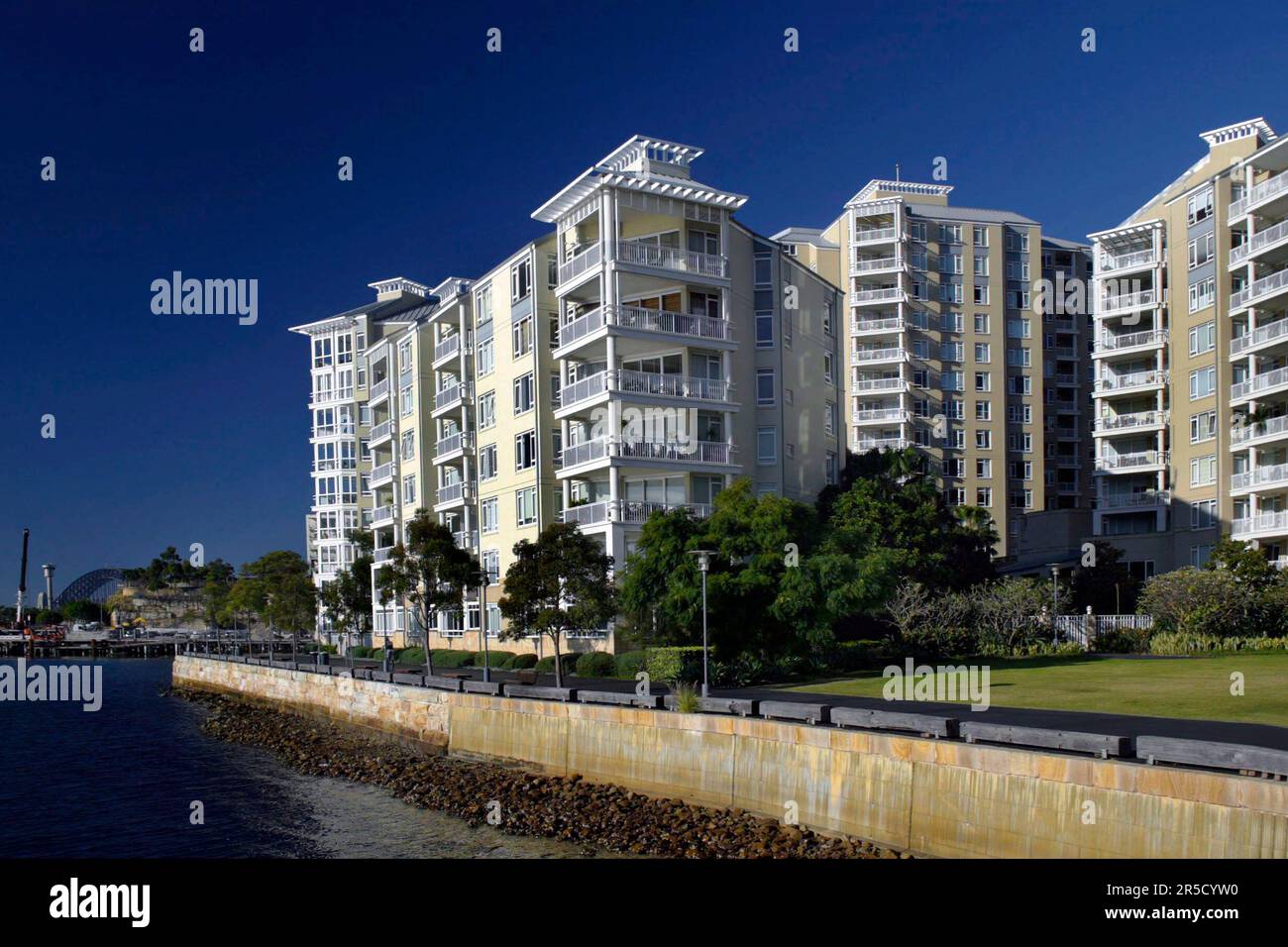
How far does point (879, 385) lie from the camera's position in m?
81.6

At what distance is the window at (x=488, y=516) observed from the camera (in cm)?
5534

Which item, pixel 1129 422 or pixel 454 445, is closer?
pixel 454 445

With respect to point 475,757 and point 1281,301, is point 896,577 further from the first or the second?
point 1281,301

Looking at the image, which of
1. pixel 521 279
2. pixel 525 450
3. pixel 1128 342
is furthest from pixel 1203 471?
pixel 521 279

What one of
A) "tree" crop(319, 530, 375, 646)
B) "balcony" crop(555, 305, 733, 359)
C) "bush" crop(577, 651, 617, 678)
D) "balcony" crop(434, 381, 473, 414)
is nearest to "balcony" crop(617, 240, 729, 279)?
"balcony" crop(555, 305, 733, 359)

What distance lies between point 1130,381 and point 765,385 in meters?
36.3

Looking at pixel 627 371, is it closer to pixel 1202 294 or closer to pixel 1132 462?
pixel 1202 294

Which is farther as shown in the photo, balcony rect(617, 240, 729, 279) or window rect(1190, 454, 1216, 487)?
window rect(1190, 454, 1216, 487)

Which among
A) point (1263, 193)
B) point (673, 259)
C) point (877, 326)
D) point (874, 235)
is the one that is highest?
point (874, 235)

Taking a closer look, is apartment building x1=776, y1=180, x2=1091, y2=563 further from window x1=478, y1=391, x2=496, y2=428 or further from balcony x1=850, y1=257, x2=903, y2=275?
window x1=478, y1=391, x2=496, y2=428

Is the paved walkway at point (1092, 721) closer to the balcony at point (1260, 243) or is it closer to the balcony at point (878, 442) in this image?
the balcony at point (1260, 243)

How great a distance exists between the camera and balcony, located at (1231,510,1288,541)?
184 ft

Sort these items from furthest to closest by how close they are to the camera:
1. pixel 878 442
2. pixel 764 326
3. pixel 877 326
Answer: pixel 877 326, pixel 878 442, pixel 764 326

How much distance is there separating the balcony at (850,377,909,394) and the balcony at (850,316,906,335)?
3674mm
